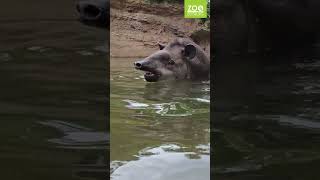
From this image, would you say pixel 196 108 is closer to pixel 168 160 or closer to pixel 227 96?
pixel 227 96

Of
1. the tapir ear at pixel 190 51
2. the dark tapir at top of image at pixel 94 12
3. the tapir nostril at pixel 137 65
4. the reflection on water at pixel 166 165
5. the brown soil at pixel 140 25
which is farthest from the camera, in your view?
the tapir ear at pixel 190 51

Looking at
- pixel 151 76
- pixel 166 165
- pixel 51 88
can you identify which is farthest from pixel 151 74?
pixel 166 165

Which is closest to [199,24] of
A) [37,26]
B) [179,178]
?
[37,26]

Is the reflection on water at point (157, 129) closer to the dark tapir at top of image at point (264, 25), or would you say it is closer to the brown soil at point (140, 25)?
the brown soil at point (140, 25)

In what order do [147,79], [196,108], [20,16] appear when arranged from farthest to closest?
[147,79], [196,108], [20,16]

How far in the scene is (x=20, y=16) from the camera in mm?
2139

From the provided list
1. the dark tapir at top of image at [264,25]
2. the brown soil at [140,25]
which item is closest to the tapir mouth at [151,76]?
the brown soil at [140,25]

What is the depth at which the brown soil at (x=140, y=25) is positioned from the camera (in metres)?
2.60

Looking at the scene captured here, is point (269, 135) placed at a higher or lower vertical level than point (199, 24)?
lower

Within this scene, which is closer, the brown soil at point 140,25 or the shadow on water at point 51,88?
the shadow on water at point 51,88

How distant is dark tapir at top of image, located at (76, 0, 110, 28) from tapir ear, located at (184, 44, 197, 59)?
30.6 inches

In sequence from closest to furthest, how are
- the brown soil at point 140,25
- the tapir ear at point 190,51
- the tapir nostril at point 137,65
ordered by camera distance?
1. the brown soil at point 140,25
2. the tapir nostril at point 137,65
3. the tapir ear at point 190,51

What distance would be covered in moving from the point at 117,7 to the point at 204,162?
1314mm

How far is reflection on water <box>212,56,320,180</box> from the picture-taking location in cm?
169
